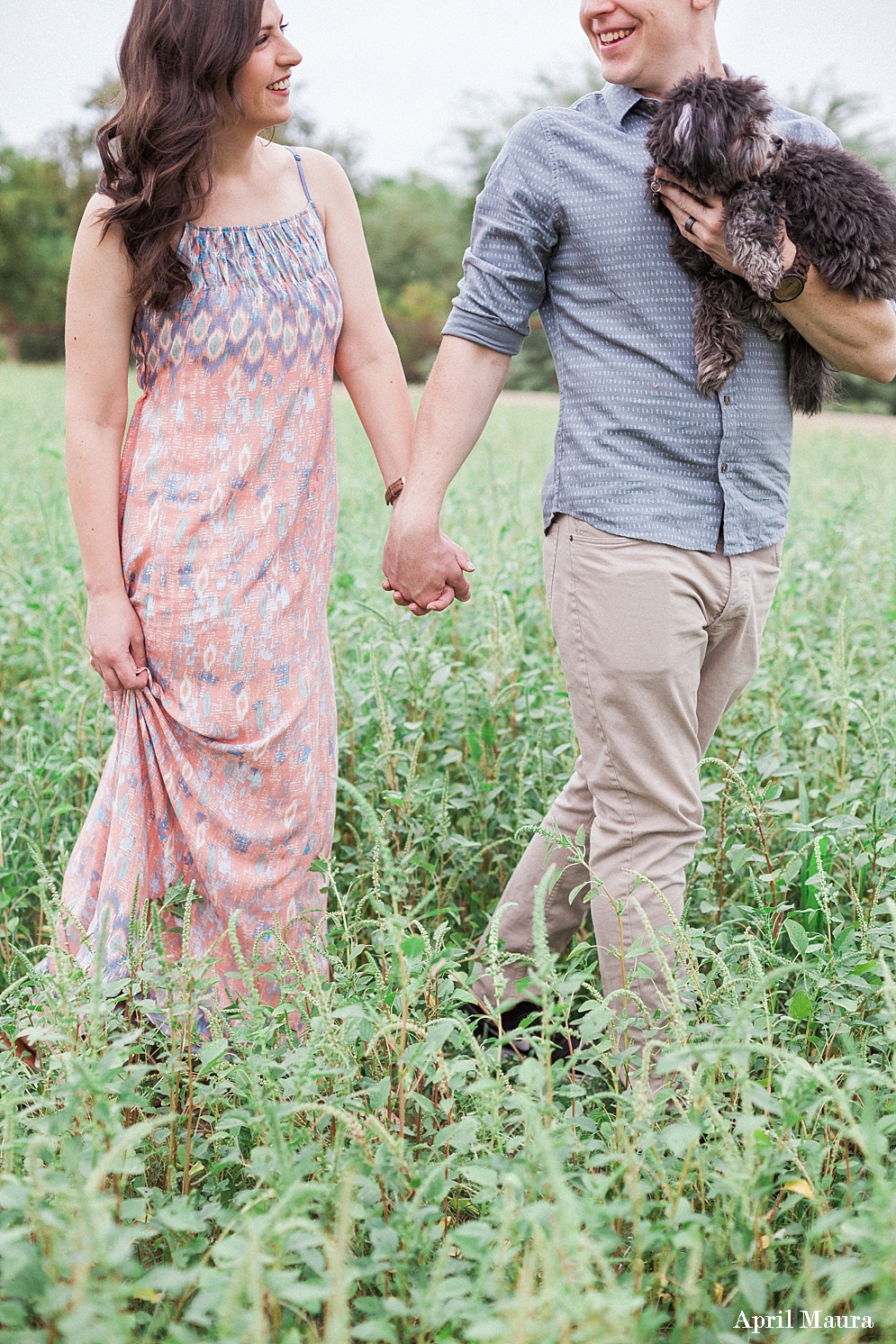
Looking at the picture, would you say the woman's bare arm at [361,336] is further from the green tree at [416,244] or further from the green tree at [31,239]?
the green tree at [31,239]

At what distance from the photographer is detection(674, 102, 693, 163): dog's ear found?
68.0 inches

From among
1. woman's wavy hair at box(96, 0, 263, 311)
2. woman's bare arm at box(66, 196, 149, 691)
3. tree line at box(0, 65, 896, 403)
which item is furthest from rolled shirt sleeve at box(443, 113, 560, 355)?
tree line at box(0, 65, 896, 403)

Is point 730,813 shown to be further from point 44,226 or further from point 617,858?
point 44,226

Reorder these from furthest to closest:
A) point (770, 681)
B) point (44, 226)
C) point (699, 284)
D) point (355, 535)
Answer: point (44, 226) → point (355, 535) → point (770, 681) → point (699, 284)

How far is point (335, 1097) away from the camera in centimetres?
146

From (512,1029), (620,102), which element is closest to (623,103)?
(620,102)

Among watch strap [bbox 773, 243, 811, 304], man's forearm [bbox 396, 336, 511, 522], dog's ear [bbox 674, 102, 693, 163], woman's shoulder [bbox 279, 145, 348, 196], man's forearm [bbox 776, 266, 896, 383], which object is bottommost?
man's forearm [bbox 396, 336, 511, 522]

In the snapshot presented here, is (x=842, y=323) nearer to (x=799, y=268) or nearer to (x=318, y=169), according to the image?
(x=799, y=268)

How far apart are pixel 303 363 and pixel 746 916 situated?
1.31 m

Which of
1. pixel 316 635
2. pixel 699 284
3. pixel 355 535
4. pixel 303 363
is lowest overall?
pixel 355 535

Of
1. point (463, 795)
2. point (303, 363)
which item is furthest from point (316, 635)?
point (463, 795)

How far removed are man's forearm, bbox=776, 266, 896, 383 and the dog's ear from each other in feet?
0.91

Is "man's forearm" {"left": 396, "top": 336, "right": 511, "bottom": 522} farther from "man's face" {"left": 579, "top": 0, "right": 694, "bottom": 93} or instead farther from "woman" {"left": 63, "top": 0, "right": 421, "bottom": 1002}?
"man's face" {"left": 579, "top": 0, "right": 694, "bottom": 93}

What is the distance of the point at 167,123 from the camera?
1877 mm
